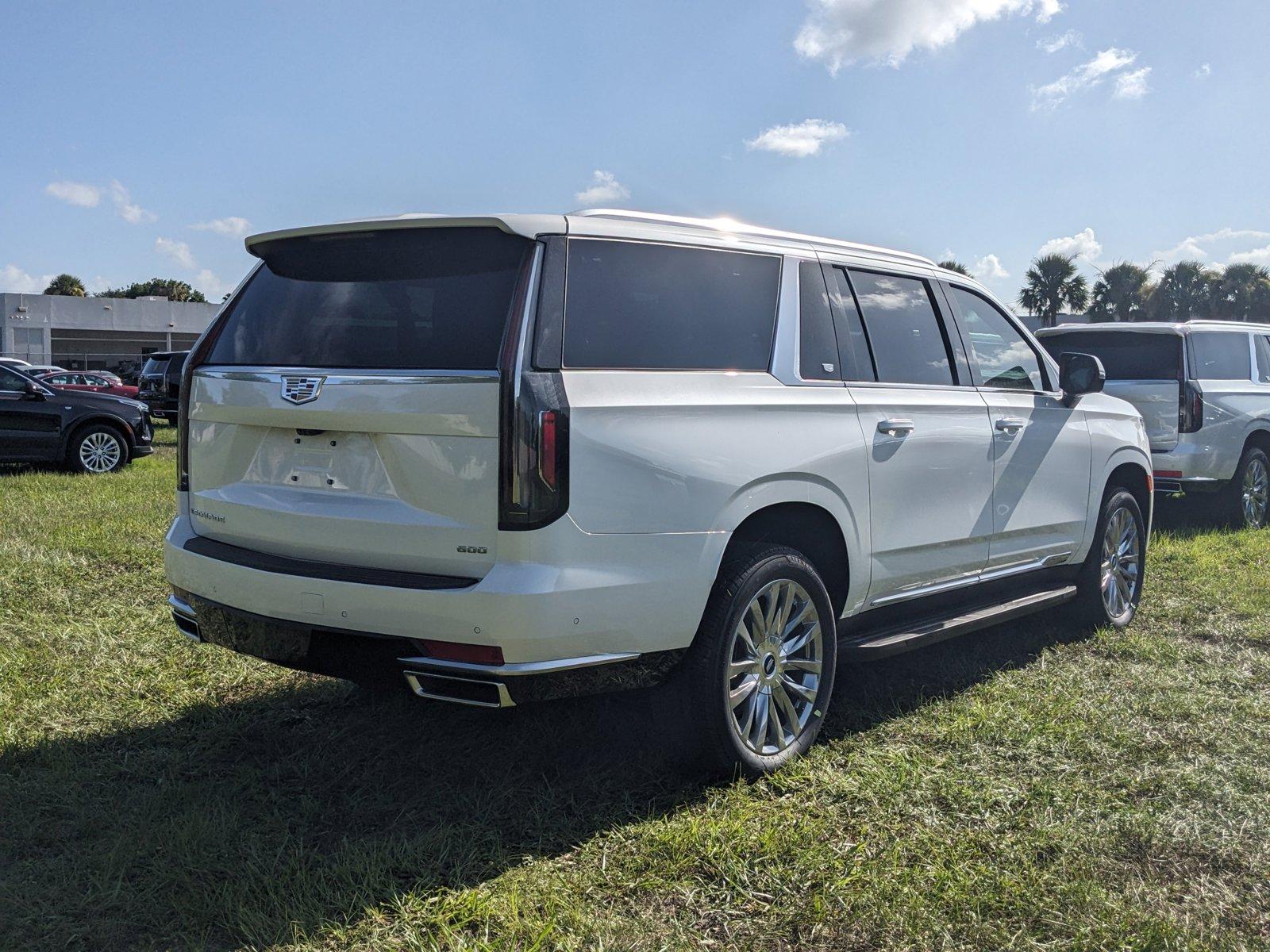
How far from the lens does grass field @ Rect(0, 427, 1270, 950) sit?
304cm

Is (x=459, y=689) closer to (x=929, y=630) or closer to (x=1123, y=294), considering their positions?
(x=929, y=630)

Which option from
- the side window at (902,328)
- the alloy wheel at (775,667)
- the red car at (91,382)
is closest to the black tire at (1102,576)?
the side window at (902,328)

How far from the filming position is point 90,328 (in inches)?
2549

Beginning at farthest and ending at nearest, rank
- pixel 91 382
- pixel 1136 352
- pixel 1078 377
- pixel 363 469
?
pixel 91 382 < pixel 1136 352 < pixel 1078 377 < pixel 363 469

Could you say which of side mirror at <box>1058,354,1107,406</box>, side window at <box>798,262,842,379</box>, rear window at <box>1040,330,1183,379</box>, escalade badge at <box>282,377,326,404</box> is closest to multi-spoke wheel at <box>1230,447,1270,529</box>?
rear window at <box>1040,330,1183,379</box>

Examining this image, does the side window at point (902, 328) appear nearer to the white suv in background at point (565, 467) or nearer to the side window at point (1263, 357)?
the white suv in background at point (565, 467)

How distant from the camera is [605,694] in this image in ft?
11.6

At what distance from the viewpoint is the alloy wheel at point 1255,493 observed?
33.2ft

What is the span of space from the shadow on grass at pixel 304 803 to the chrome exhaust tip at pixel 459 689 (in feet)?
1.58

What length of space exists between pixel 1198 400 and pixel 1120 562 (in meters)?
3.84

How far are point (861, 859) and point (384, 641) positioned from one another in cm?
158

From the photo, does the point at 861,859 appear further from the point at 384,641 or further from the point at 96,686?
the point at 96,686

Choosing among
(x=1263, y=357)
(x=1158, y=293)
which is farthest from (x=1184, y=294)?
(x=1263, y=357)

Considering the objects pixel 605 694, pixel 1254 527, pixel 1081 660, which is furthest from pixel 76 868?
pixel 1254 527
